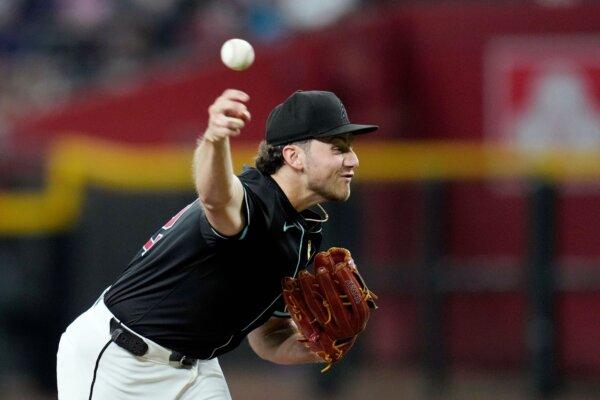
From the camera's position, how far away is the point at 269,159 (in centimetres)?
520

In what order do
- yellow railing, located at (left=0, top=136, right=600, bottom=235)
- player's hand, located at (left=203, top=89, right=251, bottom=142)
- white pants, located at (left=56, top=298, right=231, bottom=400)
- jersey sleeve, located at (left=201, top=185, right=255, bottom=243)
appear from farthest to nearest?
yellow railing, located at (left=0, top=136, right=600, bottom=235)
white pants, located at (left=56, top=298, right=231, bottom=400)
jersey sleeve, located at (left=201, top=185, right=255, bottom=243)
player's hand, located at (left=203, top=89, right=251, bottom=142)

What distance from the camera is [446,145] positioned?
1138 centimetres

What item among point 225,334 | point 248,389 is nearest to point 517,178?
point 248,389

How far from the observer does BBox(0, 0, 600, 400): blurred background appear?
34.5ft

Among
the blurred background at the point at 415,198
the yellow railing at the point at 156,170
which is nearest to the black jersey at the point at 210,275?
the blurred background at the point at 415,198

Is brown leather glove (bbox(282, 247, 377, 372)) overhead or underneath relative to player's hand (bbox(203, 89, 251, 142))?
underneath

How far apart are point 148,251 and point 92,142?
297 inches

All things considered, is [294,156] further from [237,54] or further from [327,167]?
[237,54]

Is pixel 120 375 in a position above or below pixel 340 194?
below

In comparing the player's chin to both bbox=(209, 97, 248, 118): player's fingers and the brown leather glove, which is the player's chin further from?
bbox=(209, 97, 248, 118): player's fingers

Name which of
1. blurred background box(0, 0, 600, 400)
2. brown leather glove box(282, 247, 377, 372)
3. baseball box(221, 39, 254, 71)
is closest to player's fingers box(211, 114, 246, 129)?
baseball box(221, 39, 254, 71)

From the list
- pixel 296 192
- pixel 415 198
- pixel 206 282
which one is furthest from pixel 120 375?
pixel 415 198

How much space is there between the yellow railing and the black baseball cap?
5504 mm

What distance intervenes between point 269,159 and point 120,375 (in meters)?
0.98
